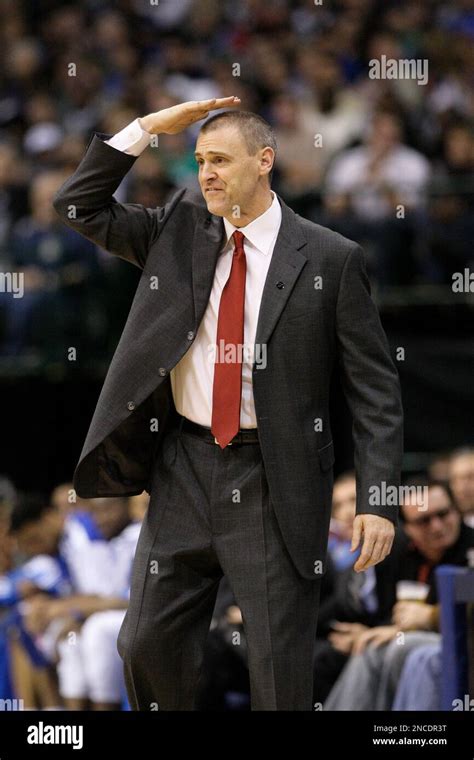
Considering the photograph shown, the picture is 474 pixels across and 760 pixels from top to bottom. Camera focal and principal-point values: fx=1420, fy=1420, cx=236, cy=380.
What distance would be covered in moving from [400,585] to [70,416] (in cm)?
322

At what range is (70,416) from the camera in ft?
28.6

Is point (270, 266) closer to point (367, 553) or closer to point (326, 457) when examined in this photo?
point (326, 457)

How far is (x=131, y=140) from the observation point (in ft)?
13.1

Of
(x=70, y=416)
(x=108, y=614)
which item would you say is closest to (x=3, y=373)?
(x=70, y=416)

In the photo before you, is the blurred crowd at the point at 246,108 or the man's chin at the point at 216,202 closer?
the man's chin at the point at 216,202

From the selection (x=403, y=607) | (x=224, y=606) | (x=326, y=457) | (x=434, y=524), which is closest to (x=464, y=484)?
(x=434, y=524)

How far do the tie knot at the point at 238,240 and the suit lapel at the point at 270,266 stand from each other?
0.05 meters

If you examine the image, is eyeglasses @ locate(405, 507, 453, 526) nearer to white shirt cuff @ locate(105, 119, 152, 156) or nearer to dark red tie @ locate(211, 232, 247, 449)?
dark red tie @ locate(211, 232, 247, 449)

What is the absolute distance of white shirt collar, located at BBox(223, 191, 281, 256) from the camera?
4.07 meters

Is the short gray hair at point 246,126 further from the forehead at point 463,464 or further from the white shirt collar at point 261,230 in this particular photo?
the forehead at point 463,464

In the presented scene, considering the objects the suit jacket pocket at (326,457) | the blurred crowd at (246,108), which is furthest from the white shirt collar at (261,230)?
the blurred crowd at (246,108)

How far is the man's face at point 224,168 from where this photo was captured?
3941 mm

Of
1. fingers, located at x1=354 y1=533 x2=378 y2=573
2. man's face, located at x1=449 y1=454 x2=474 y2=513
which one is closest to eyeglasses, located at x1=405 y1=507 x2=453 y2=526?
man's face, located at x1=449 y1=454 x2=474 y2=513
